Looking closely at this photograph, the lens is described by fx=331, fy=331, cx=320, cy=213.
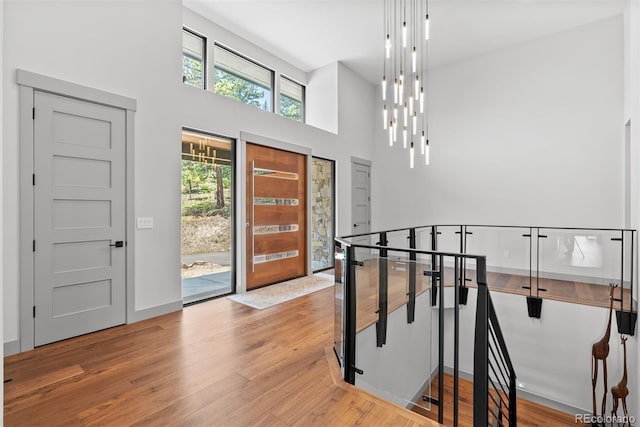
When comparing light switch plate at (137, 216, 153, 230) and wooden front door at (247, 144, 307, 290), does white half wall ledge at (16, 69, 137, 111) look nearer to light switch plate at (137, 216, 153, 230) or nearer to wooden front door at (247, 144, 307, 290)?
light switch plate at (137, 216, 153, 230)

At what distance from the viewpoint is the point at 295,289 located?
202 inches

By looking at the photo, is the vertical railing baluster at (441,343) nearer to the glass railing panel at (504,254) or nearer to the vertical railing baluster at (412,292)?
the vertical railing baluster at (412,292)

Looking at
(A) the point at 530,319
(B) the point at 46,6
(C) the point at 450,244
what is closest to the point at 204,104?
(B) the point at 46,6

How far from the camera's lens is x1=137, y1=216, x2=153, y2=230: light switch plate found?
3.74 meters

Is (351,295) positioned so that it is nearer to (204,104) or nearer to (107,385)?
(107,385)

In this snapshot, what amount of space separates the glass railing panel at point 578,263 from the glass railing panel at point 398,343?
10.8ft

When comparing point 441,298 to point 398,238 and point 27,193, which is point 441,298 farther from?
point 27,193

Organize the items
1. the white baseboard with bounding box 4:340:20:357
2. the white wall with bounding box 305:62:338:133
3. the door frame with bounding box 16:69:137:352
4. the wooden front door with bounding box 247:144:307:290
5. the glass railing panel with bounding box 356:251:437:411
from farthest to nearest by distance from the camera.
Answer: the white wall with bounding box 305:62:338:133 < the wooden front door with bounding box 247:144:307:290 < the door frame with bounding box 16:69:137:352 < the white baseboard with bounding box 4:340:20:357 < the glass railing panel with bounding box 356:251:437:411

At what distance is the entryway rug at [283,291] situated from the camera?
14.7ft

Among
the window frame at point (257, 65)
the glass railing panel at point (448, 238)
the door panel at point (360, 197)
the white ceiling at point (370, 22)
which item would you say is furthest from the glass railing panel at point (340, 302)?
the door panel at point (360, 197)

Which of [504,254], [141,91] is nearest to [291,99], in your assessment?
[141,91]

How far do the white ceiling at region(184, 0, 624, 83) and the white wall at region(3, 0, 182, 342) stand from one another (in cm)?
123

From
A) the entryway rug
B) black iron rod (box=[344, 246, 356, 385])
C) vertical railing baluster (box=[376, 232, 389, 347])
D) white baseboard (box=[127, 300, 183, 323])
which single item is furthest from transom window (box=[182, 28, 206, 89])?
vertical railing baluster (box=[376, 232, 389, 347])

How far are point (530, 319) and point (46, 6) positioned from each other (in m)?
6.86
